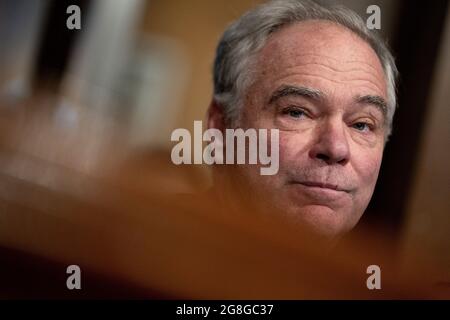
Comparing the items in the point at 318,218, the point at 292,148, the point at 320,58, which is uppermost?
the point at 320,58

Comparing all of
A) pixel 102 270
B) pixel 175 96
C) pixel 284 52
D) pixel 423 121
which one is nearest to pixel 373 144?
pixel 423 121

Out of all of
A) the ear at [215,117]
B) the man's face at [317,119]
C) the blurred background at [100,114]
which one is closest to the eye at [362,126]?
the man's face at [317,119]

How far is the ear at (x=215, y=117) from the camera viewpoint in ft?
3.71

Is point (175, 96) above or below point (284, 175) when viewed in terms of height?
above

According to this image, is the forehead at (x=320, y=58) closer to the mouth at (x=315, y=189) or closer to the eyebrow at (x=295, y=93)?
the eyebrow at (x=295, y=93)

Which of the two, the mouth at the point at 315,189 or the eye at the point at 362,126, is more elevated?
the eye at the point at 362,126

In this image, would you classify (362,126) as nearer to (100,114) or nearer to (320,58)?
(320,58)

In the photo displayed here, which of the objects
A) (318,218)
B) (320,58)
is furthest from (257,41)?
(318,218)

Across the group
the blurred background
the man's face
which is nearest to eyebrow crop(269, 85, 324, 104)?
the man's face

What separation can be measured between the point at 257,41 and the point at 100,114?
31cm

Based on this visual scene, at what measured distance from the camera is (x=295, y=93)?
43.6 inches

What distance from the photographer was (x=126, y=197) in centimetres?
110

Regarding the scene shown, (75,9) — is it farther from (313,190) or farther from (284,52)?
(313,190)

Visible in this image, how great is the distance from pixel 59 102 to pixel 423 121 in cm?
66
